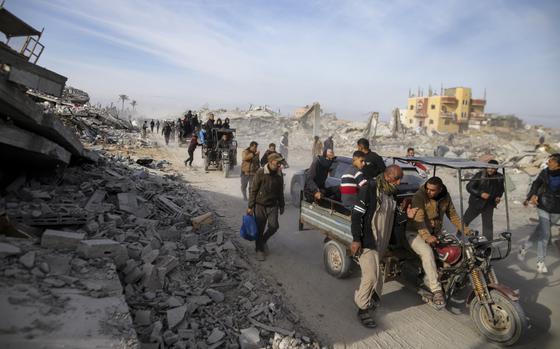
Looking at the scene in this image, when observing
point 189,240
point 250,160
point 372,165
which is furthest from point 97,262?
point 250,160

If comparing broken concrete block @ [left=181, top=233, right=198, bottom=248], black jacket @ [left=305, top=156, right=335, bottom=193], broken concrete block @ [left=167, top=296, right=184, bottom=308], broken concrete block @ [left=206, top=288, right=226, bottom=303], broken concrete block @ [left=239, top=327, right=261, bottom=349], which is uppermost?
black jacket @ [left=305, top=156, right=335, bottom=193]

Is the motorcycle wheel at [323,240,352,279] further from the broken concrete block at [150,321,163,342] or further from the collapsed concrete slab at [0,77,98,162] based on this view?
the collapsed concrete slab at [0,77,98,162]

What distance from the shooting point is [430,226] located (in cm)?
468

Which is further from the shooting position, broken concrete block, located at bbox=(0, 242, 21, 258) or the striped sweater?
the striped sweater

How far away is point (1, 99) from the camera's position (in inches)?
162

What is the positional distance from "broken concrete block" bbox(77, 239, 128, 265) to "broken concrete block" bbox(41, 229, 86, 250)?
11cm

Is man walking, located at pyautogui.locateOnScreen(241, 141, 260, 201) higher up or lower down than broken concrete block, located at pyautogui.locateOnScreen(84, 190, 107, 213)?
higher up

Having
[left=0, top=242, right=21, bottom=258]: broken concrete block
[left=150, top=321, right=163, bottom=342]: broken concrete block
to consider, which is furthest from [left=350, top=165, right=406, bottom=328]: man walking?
[left=0, top=242, right=21, bottom=258]: broken concrete block

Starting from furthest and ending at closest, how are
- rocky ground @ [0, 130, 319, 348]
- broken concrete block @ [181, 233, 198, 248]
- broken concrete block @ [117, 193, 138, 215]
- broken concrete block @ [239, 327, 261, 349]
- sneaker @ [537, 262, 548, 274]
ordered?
broken concrete block @ [117, 193, 138, 215], sneaker @ [537, 262, 548, 274], broken concrete block @ [181, 233, 198, 248], broken concrete block @ [239, 327, 261, 349], rocky ground @ [0, 130, 319, 348]

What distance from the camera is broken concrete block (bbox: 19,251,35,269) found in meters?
3.34

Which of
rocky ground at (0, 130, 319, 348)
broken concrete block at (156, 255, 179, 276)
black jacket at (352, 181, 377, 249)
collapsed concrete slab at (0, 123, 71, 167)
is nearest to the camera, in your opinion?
rocky ground at (0, 130, 319, 348)

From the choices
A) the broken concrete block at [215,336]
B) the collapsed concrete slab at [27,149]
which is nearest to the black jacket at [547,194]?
the broken concrete block at [215,336]

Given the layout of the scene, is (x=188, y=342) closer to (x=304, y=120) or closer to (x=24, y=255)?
(x=24, y=255)

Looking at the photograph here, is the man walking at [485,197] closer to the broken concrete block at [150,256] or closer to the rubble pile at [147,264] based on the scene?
the rubble pile at [147,264]
